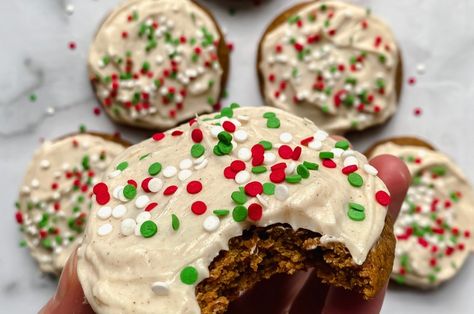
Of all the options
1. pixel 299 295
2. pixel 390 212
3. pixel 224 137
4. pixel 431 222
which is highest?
pixel 224 137

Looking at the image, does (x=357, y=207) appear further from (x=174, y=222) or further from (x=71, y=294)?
(x=71, y=294)

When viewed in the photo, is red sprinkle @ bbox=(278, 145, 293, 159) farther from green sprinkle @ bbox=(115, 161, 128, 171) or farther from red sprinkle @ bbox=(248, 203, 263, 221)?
green sprinkle @ bbox=(115, 161, 128, 171)

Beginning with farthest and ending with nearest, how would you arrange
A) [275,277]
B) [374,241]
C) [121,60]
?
[121,60] < [275,277] < [374,241]

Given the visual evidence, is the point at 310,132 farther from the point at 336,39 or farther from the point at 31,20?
the point at 31,20

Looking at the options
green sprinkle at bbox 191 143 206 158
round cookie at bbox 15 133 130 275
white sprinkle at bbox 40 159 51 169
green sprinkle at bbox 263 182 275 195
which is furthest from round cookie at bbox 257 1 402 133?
green sprinkle at bbox 263 182 275 195

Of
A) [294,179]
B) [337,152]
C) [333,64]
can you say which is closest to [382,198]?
[337,152]

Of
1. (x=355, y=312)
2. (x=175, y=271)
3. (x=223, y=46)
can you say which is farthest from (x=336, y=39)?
(x=175, y=271)
